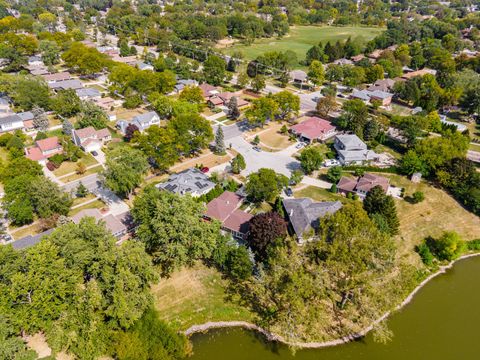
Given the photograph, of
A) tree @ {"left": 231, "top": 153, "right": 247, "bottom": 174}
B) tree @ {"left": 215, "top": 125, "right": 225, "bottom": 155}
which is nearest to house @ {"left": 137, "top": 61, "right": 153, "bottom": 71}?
tree @ {"left": 215, "top": 125, "right": 225, "bottom": 155}

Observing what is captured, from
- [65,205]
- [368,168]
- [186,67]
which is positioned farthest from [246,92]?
[65,205]

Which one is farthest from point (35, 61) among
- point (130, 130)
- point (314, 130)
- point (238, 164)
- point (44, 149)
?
point (314, 130)

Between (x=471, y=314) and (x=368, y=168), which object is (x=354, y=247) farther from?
(x=368, y=168)

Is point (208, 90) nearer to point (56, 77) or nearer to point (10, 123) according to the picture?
point (56, 77)

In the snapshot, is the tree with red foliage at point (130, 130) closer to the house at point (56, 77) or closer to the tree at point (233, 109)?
Result: the tree at point (233, 109)

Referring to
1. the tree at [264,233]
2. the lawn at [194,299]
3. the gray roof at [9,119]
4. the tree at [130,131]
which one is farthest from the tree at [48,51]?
the tree at [264,233]
